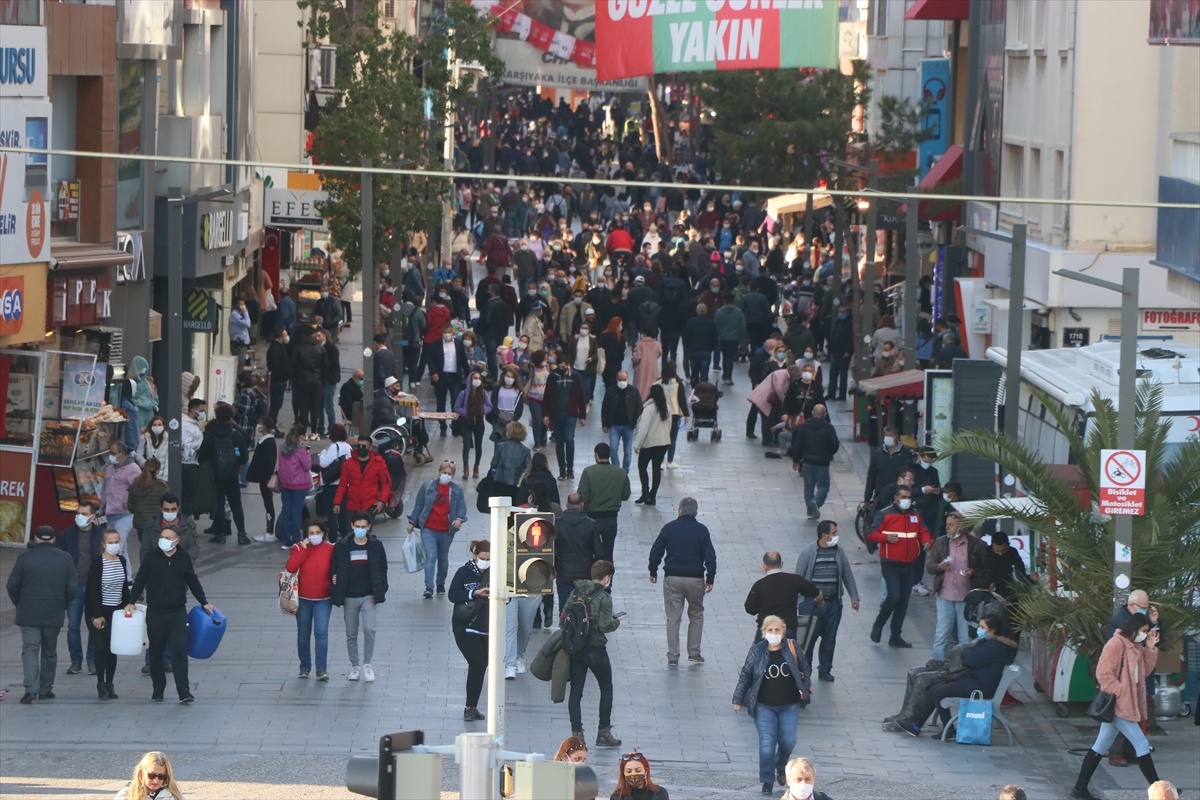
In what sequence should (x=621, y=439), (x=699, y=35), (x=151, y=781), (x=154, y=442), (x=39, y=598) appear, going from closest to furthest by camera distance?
1. (x=151, y=781)
2. (x=39, y=598)
3. (x=154, y=442)
4. (x=699, y=35)
5. (x=621, y=439)

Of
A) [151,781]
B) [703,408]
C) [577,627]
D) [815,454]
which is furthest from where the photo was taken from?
[703,408]

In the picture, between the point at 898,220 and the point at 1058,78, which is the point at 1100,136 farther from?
the point at 898,220

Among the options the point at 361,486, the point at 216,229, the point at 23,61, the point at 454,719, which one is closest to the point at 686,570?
the point at 454,719

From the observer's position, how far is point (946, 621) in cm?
1728

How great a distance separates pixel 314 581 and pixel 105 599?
1.69 m

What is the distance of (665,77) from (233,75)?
38802mm

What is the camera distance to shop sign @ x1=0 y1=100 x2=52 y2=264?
2095 cm

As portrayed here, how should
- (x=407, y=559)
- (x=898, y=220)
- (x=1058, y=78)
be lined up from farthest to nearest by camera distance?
1. (x=898, y=220)
2. (x=1058, y=78)
3. (x=407, y=559)

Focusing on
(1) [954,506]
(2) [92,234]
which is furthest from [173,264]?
(1) [954,506]

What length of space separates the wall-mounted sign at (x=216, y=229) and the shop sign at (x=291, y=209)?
7.68 feet

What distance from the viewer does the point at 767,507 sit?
24.5m

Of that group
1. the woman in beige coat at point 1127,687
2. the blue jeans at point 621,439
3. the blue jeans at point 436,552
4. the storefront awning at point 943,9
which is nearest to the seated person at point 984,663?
the woman in beige coat at point 1127,687

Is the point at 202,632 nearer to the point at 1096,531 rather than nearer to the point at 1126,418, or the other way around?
the point at 1096,531

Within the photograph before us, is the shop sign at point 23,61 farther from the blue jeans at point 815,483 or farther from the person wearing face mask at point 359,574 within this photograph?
the blue jeans at point 815,483
